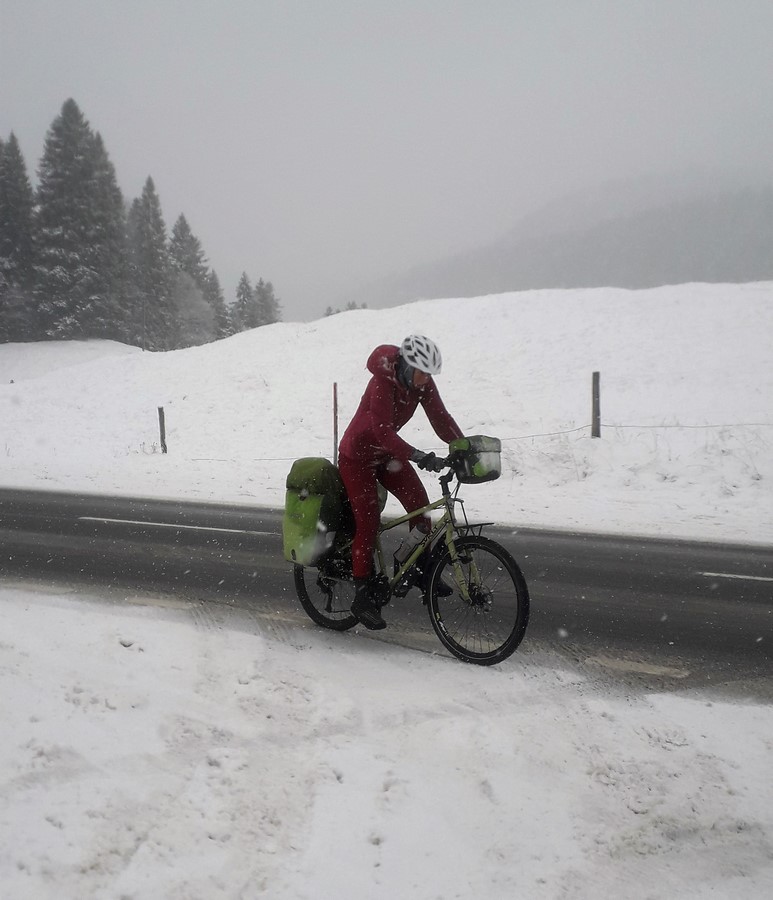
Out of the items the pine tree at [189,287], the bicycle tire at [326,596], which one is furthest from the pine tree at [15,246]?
the bicycle tire at [326,596]

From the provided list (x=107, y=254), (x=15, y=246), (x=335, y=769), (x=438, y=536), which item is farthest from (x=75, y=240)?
(x=335, y=769)

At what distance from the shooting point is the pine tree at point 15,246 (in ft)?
160

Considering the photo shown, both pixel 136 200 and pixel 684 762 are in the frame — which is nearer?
pixel 684 762

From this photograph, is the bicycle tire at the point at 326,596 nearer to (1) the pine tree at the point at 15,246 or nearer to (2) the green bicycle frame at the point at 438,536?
(2) the green bicycle frame at the point at 438,536

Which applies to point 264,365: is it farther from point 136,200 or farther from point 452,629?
point 136,200

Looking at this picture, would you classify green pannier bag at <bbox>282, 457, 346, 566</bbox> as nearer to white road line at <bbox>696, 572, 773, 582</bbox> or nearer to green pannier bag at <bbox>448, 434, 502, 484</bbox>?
green pannier bag at <bbox>448, 434, 502, 484</bbox>

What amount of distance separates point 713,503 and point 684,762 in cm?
827

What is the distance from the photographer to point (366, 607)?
4441 millimetres

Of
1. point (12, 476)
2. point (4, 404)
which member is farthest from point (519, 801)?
point (4, 404)

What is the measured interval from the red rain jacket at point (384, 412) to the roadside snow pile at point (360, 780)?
1.41 metres

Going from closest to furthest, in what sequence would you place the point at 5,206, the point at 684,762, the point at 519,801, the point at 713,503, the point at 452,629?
1. the point at 519,801
2. the point at 684,762
3. the point at 452,629
4. the point at 713,503
5. the point at 5,206

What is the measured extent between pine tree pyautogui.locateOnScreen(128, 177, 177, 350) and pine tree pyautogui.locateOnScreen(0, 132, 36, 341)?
854 cm

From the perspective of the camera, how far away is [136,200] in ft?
214

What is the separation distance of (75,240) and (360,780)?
54.7 meters
